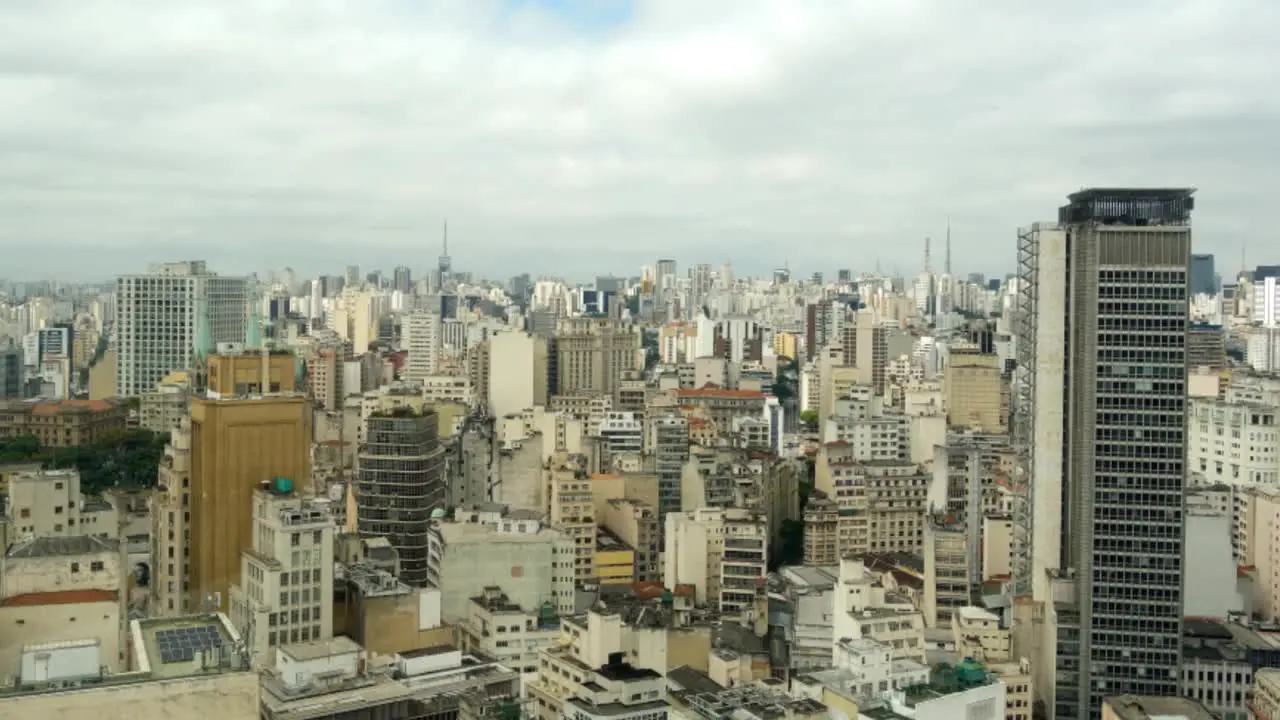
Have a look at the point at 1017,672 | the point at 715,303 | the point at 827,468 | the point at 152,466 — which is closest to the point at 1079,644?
the point at 1017,672

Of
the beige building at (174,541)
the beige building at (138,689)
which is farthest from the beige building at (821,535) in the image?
the beige building at (138,689)

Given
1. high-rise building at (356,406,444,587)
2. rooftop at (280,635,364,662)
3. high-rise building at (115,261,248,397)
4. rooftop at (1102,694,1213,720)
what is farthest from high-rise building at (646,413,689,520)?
high-rise building at (115,261,248,397)

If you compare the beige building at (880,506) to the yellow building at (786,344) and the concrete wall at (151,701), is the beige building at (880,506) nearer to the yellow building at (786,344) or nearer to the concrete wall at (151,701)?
the concrete wall at (151,701)

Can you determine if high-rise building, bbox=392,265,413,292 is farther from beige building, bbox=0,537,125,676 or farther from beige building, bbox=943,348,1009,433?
beige building, bbox=0,537,125,676

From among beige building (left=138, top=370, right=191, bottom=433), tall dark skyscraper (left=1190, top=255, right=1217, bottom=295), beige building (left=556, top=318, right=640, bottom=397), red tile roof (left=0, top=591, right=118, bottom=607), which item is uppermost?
tall dark skyscraper (left=1190, top=255, right=1217, bottom=295)

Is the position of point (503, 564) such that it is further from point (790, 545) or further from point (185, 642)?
point (185, 642)
